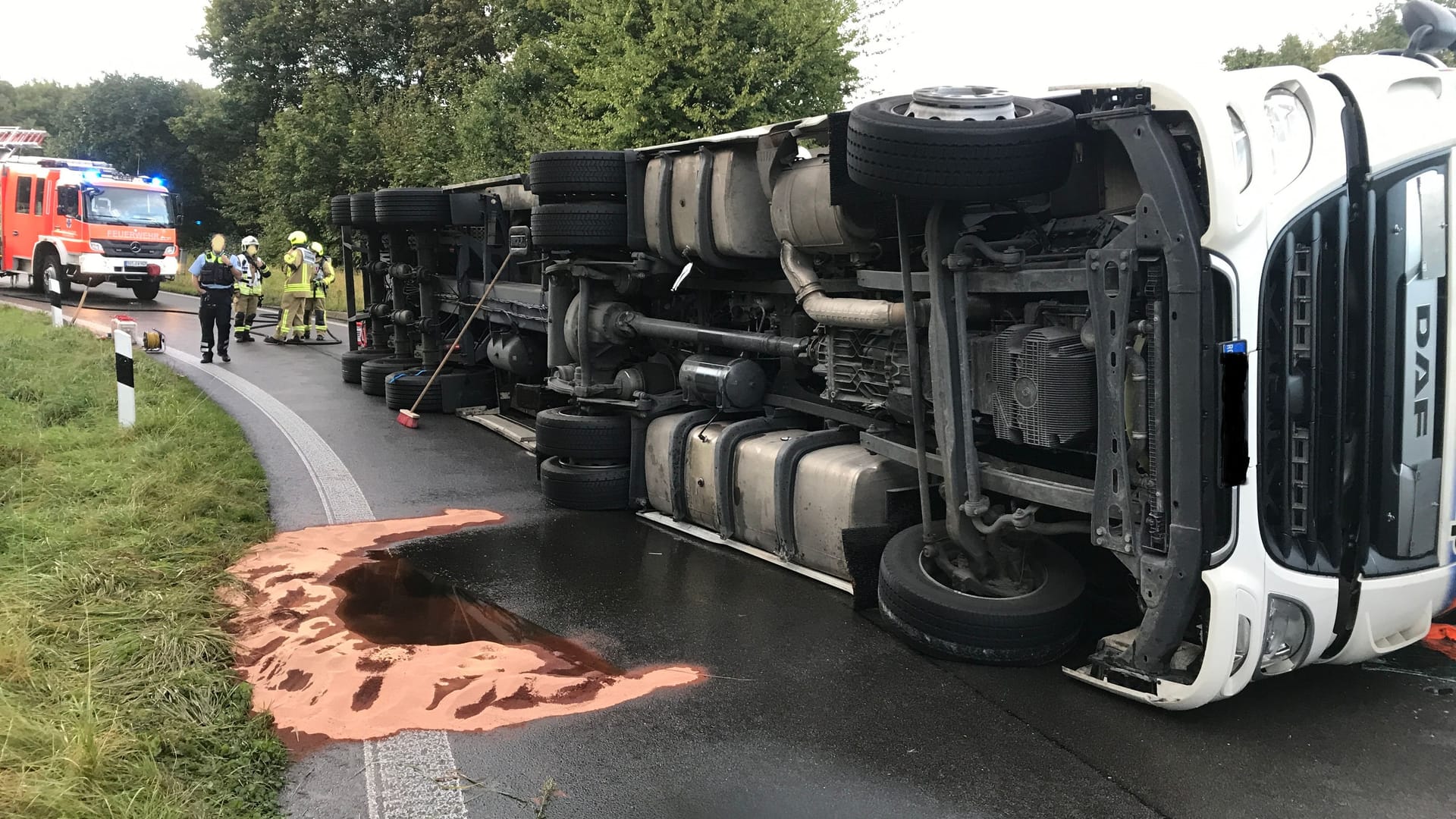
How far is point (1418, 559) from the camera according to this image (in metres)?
3.79

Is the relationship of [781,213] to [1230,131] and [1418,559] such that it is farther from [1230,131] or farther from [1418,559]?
[1418,559]

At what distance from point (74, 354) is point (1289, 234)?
13.0 m

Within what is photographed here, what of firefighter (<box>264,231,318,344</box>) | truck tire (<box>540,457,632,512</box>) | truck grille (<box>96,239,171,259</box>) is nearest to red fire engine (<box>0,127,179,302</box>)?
truck grille (<box>96,239,171,259</box>)

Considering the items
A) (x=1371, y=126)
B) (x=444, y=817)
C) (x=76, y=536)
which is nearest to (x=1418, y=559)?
(x=1371, y=126)

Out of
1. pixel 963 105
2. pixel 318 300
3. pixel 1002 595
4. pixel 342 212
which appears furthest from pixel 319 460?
pixel 318 300

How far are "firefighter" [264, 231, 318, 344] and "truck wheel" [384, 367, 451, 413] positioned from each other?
6.60 metres

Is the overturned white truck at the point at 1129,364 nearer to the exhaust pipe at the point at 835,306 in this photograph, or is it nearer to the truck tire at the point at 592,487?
the exhaust pipe at the point at 835,306

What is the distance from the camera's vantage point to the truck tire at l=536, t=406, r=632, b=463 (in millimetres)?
7152

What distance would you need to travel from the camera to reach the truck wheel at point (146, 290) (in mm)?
24422

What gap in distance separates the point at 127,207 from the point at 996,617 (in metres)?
25.3

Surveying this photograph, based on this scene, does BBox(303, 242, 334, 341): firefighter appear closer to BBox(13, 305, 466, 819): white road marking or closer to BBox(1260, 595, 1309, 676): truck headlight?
BBox(13, 305, 466, 819): white road marking

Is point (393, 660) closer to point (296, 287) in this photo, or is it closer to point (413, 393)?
point (413, 393)

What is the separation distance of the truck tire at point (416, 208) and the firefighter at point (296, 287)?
21.0ft

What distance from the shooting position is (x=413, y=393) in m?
11.0
